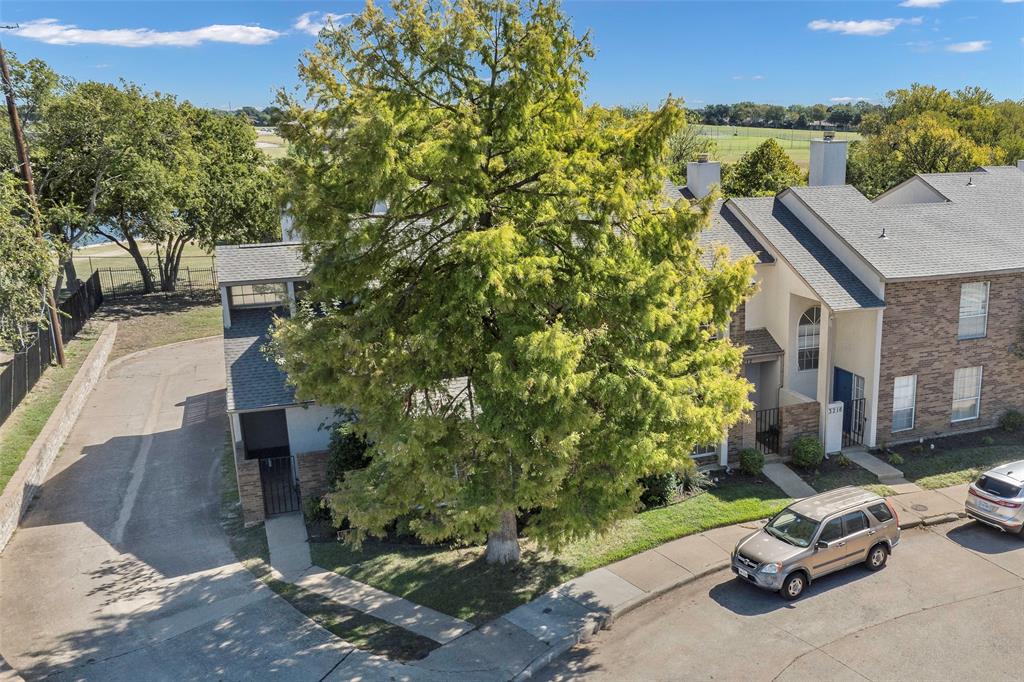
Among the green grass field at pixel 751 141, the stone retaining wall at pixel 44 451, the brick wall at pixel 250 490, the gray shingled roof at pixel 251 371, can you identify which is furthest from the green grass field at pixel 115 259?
the green grass field at pixel 751 141

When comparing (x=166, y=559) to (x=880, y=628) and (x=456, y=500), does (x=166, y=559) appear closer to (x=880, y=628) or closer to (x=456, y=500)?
(x=456, y=500)

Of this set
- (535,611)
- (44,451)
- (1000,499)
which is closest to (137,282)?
(44,451)

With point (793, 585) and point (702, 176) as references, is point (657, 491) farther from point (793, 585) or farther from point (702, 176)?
point (702, 176)

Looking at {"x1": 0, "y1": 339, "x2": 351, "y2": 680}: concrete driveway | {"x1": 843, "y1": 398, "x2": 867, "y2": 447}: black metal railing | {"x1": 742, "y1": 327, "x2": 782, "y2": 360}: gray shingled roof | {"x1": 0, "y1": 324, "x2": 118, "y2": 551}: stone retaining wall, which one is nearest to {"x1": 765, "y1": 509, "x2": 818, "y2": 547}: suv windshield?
{"x1": 742, "y1": 327, "x2": 782, "y2": 360}: gray shingled roof

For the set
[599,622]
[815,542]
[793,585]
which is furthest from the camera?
[815,542]

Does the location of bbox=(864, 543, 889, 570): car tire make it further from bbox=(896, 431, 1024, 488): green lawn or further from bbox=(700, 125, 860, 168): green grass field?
bbox=(700, 125, 860, 168): green grass field
